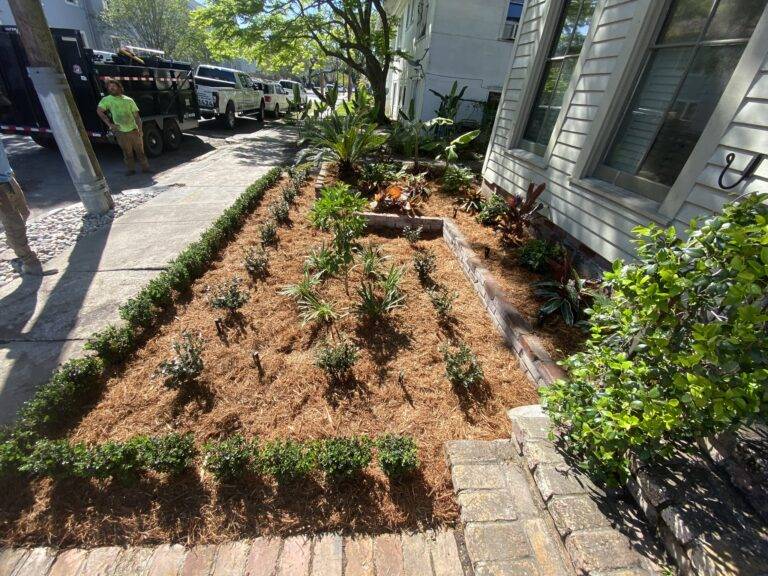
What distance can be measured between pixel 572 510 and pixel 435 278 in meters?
2.62

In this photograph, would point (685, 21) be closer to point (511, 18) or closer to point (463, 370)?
point (463, 370)

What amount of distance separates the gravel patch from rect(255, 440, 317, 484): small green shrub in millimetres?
4009

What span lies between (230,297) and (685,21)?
4.65m

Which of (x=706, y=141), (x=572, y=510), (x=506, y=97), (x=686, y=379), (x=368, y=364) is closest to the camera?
(x=686, y=379)

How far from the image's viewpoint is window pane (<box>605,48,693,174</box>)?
296 cm

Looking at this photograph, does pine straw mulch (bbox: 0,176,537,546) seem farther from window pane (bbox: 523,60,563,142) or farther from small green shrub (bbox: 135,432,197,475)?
window pane (bbox: 523,60,563,142)

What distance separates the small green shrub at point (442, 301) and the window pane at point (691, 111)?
2.15 meters

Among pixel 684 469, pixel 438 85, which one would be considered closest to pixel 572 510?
pixel 684 469

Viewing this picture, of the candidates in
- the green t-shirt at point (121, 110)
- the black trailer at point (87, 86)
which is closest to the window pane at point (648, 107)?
the green t-shirt at point (121, 110)

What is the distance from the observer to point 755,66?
2.28m

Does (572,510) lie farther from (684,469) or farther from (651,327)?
(651,327)

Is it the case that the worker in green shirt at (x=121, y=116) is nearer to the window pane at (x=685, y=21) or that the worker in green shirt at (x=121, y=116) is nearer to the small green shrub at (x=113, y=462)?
the small green shrub at (x=113, y=462)

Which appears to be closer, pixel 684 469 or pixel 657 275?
pixel 657 275

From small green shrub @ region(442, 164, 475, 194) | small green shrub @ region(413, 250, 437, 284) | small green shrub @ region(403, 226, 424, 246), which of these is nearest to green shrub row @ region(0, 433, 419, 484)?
small green shrub @ region(413, 250, 437, 284)
